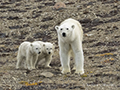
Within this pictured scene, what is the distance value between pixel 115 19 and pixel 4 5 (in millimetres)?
11929

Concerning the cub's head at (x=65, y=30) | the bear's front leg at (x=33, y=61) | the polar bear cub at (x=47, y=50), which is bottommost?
the bear's front leg at (x=33, y=61)

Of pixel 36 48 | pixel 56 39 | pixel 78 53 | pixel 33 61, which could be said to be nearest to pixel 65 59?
pixel 78 53

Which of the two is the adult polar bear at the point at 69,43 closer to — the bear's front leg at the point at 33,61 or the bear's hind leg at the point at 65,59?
the bear's hind leg at the point at 65,59

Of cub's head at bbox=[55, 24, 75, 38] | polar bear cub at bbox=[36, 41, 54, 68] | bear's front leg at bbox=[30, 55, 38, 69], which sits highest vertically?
cub's head at bbox=[55, 24, 75, 38]

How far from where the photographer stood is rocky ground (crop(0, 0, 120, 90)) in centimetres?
868

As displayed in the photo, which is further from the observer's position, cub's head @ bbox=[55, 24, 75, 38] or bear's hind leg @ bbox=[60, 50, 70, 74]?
bear's hind leg @ bbox=[60, 50, 70, 74]

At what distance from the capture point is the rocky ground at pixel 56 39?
28.5ft

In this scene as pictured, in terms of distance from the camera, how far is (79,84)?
8.37m

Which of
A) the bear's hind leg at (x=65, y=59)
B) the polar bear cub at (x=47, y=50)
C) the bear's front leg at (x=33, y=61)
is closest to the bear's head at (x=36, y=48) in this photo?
the polar bear cub at (x=47, y=50)

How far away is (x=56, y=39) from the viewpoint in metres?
17.8

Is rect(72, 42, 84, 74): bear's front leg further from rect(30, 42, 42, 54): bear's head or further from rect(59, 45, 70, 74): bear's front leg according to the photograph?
rect(30, 42, 42, 54): bear's head

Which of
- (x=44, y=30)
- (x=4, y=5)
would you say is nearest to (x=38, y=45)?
(x=44, y=30)

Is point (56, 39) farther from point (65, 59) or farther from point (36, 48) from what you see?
point (65, 59)

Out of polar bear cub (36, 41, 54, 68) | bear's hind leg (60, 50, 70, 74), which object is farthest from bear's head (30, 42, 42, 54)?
bear's hind leg (60, 50, 70, 74)
